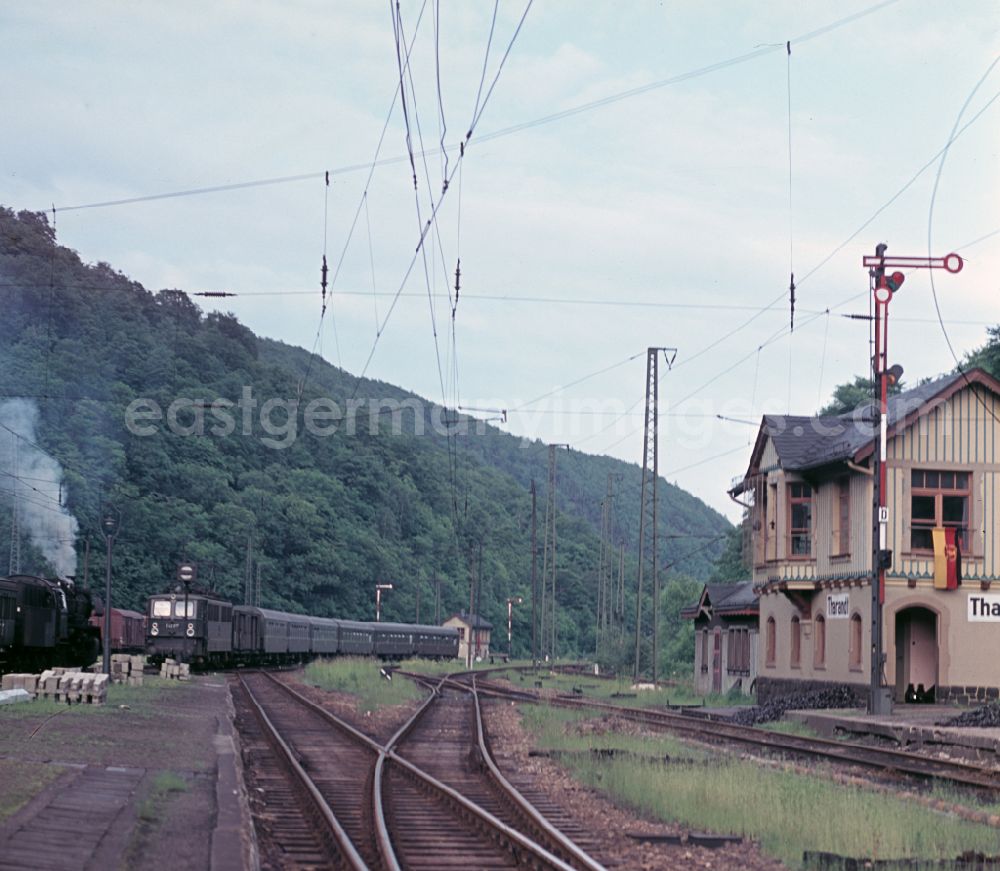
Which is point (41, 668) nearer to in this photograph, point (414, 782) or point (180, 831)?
point (414, 782)

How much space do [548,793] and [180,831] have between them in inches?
230

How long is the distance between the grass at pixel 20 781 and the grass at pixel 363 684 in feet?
61.6

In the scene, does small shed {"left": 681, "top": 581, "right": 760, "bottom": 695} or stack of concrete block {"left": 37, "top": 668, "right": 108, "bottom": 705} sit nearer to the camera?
stack of concrete block {"left": 37, "top": 668, "right": 108, "bottom": 705}

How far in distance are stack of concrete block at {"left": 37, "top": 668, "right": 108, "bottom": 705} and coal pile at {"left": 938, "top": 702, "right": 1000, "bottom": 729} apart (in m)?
15.0

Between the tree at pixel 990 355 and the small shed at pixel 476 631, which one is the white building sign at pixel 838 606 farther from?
the small shed at pixel 476 631


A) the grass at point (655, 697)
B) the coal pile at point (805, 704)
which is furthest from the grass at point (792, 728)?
the grass at point (655, 697)

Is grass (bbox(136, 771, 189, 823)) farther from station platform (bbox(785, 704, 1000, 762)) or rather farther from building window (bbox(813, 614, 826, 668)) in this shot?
building window (bbox(813, 614, 826, 668))

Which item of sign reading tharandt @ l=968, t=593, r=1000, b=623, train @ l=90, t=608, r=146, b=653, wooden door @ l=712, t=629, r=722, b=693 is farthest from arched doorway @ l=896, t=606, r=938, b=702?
train @ l=90, t=608, r=146, b=653

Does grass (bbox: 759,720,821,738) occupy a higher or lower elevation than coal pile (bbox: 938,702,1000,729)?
lower

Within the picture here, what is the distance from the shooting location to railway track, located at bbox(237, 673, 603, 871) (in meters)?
11.3

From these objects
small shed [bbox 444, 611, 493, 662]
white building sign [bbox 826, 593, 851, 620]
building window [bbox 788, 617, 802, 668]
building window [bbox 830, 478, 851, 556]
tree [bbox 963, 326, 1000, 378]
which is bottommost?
small shed [bbox 444, 611, 493, 662]

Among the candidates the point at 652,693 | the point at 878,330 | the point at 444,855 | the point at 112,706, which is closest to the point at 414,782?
the point at 444,855

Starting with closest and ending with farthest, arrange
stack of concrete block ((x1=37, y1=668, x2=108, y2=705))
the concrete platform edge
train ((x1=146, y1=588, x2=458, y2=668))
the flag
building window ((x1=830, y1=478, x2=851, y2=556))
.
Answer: the concrete platform edge → stack of concrete block ((x1=37, y1=668, x2=108, y2=705)) → the flag → building window ((x1=830, y1=478, x2=851, y2=556)) → train ((x1=146, y1=588, x2=458, y2=668))

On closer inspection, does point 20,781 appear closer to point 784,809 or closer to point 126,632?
point 784,809
